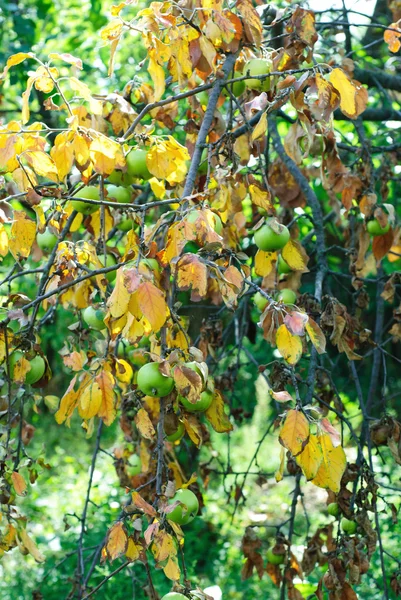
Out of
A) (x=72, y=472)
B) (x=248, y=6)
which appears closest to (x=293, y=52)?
(x=248, y=6)

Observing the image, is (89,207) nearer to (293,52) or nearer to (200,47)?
(200,47)

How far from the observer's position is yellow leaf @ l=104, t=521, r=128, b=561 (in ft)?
4.09

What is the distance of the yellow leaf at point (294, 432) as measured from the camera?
46.8 inches

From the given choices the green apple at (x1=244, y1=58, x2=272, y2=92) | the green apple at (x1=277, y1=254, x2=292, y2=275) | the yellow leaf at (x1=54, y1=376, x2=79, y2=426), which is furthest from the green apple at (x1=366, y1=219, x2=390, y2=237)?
the yellow leaf at (x1=54, y1=376, x2=79, y2=426)

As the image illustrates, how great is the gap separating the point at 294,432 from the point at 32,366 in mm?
611

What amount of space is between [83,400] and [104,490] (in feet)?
12.1

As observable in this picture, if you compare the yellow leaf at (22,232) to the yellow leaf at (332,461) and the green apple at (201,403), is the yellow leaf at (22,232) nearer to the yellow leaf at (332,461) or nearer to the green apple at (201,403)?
the green apple at (201,403)

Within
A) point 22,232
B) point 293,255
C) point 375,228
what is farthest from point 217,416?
point 375,228

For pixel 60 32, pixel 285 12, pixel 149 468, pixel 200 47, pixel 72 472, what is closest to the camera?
pixel 200 47

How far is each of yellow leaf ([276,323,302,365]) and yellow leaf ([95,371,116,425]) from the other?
1.14 feet

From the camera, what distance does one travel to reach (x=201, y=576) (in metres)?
3.73

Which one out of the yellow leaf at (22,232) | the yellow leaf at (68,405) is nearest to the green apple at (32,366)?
the yellow leaf at (68,405)

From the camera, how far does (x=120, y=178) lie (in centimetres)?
169

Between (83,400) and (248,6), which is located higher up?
(248,6)
